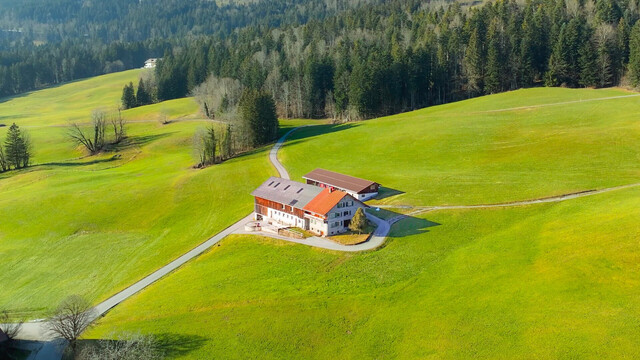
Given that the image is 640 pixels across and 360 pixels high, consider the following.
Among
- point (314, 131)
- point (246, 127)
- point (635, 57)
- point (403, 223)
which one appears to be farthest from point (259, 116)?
point (635, 57)

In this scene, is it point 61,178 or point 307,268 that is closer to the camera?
point 307,268

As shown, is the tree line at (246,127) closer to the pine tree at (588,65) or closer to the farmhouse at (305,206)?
the farmhouse at (305,206)

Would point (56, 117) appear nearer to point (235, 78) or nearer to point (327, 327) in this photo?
point (235, 78)

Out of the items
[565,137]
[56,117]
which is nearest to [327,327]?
[565,137]

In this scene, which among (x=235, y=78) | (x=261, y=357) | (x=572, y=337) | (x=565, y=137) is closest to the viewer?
(x=572, y=337)

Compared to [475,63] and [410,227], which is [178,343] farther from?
[475,63]

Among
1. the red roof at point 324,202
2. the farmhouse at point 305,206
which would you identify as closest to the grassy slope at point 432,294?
the farmhouse at point 305,206

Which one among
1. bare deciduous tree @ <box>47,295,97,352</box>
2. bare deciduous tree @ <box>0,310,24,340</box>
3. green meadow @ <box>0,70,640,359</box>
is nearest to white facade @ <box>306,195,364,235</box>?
green meadow @ <box>0,70,640,359</box>
